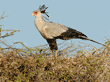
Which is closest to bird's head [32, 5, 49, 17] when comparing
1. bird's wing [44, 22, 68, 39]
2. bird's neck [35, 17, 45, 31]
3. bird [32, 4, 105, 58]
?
bird [32, 4, 105, 58]

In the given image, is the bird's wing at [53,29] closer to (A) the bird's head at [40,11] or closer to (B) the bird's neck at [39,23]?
(B) the bird's neck at [39,23]

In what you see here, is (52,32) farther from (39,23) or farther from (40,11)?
(40,11)

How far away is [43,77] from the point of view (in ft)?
11.5

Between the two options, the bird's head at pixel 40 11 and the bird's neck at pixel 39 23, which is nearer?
the bird's neck at pixel 39 23

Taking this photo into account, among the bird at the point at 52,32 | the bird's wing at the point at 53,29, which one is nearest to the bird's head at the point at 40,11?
the bird at the point at 52,32

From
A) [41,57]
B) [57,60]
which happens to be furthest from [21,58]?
[57,60]

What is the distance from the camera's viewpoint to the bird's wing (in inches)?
195

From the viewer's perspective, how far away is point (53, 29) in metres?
5.06

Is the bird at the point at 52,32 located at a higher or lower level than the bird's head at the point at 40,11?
lower

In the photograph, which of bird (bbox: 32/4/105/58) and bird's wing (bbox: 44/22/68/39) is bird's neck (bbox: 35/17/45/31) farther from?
bird's wing (bbox: 44/22/68/39)

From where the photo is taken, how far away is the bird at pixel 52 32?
16.2ft

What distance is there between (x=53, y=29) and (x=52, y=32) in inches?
5.2

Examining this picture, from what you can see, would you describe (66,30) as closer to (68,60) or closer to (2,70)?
(68,60)


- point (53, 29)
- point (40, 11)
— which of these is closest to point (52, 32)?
point (53, 29)
